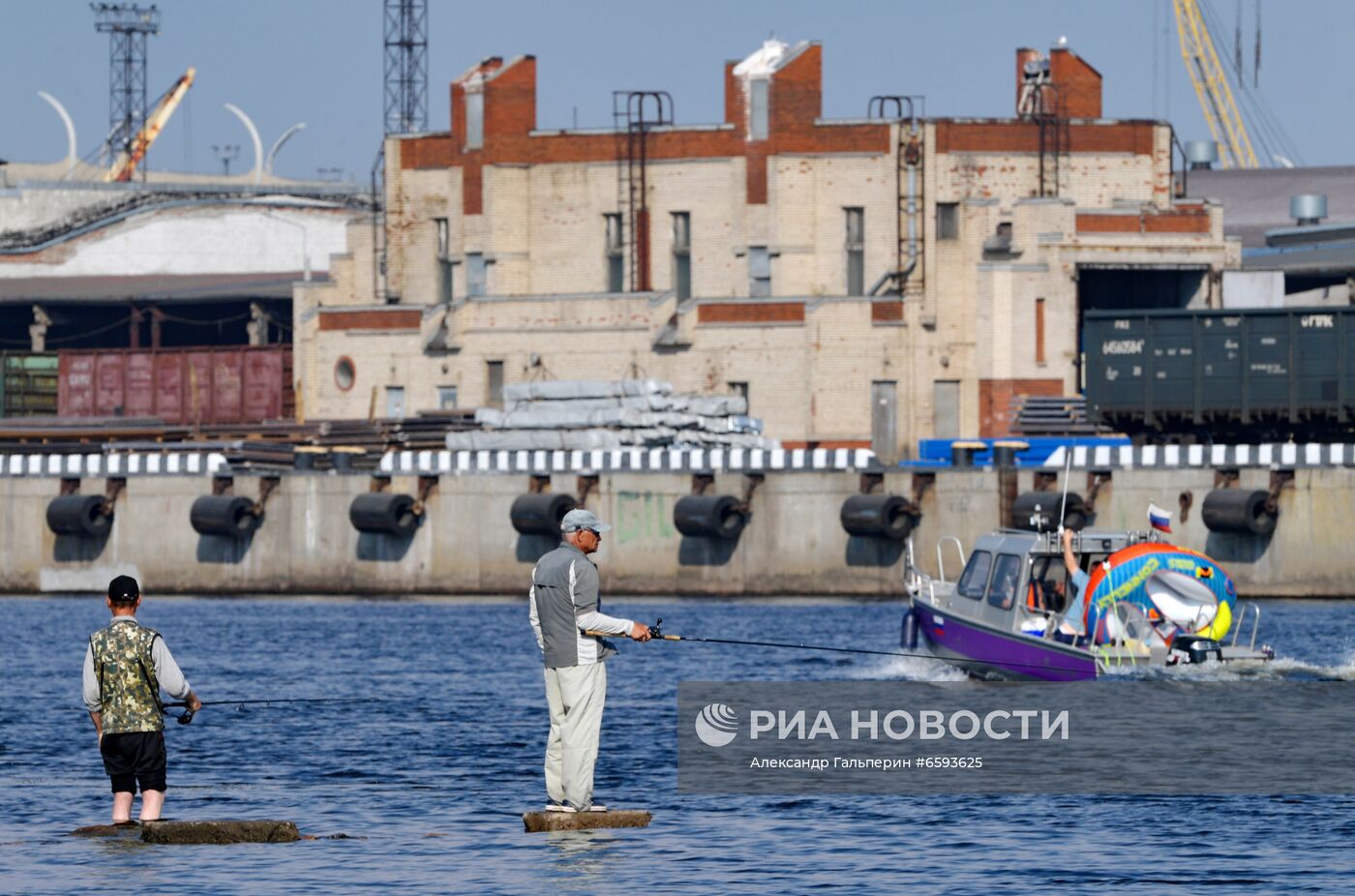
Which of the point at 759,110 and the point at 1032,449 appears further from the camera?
the point at 759,110

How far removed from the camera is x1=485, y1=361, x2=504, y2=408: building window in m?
76.2

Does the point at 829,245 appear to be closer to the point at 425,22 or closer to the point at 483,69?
the point at 483,69

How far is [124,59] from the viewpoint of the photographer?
5413 inches

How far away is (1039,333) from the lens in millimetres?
72250

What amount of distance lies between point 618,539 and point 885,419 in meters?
16.7

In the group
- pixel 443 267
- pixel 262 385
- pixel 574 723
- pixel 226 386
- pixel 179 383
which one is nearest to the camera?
pixel 574 723

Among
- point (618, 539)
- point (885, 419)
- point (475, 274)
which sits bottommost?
point (618, 539)

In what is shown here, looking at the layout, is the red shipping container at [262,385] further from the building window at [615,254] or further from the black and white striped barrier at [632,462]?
the black and white striped barrier at [632,462]

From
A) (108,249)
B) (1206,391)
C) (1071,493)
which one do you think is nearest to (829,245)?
(1206,391)

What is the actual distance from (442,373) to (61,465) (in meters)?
15.6

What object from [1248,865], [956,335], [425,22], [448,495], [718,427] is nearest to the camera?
[1248,865]

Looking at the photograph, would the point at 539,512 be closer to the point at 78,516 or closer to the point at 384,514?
the point at 384,514

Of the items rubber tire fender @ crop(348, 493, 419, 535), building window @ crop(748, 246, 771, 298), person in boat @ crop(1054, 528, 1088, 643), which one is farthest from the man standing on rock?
building window @ crop(748, 246, 771, 298)

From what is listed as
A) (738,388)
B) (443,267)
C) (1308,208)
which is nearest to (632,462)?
(738,388)
